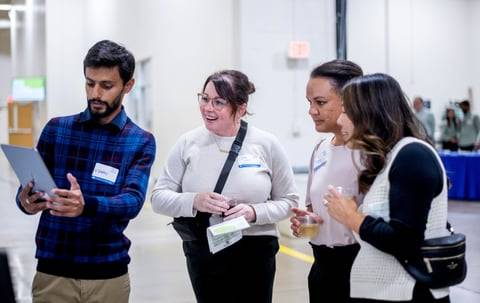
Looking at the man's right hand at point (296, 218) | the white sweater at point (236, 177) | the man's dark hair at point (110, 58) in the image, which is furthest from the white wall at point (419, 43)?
the man's dark hair at point (110, 58)

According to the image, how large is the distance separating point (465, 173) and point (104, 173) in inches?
351

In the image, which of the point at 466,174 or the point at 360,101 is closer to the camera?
the point at 360,101

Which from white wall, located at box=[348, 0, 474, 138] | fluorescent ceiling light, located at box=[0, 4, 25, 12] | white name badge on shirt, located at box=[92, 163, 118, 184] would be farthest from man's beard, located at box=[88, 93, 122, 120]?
fluorescent ceiling light, located at box=[0, 4, 25, 12]

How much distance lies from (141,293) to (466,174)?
667 cm

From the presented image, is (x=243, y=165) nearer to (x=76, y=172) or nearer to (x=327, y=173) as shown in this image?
(x=327, y=173)

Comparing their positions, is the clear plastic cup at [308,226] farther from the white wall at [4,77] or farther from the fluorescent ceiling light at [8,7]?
the white wall at [4,77]

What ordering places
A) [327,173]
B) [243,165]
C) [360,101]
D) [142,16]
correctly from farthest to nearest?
[142,16]
[243,165]
[327,173]
[360,101]

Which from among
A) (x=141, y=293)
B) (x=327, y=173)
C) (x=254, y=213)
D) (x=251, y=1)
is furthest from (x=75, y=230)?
(x=251, y=1)

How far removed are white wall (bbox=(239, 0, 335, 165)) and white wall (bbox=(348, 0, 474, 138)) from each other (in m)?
1.61

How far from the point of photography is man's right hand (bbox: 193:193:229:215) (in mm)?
2371

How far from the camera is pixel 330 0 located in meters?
10.3

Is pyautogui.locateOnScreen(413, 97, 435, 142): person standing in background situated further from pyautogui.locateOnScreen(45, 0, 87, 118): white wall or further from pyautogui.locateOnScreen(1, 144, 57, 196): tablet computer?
pyautogui.locateOnScreen(1, 144, 57, 196): tablet computer

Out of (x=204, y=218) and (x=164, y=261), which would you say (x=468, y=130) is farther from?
(x=204, y=218)

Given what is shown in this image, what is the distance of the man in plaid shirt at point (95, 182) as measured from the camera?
79.9 inches
